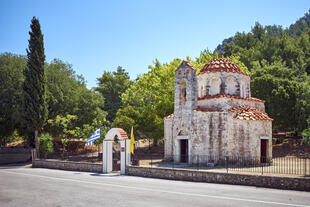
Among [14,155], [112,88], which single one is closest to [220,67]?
[14,155]

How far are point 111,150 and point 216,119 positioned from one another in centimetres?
845

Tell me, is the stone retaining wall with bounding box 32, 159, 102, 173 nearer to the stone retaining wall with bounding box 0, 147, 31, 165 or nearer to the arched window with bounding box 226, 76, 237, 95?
the stone retaining wall with bounding box 0, 147, 31, 165

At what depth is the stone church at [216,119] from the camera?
72.7ft

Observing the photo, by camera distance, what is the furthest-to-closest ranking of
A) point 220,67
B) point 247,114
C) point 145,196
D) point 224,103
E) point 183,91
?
1. point 220,67
2. point 183,91
3. point 224,103
4. point 247,114
5. point 145,196

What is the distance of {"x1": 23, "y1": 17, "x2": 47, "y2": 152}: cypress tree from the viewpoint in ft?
93.5

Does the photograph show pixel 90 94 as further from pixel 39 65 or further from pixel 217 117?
pixel 217 117

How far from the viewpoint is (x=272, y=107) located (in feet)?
113

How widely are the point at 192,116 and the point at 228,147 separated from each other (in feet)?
12.1

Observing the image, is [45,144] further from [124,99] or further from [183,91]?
[183,91]

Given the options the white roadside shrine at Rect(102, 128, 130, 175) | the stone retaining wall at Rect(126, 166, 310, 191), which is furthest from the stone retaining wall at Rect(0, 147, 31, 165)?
the stone retaining wall at Rect(126, 166, 310, 191)

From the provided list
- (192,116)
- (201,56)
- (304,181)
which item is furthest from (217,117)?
(201,56)

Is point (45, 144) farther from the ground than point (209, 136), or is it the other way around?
point (209, 136)

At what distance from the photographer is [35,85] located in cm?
2864

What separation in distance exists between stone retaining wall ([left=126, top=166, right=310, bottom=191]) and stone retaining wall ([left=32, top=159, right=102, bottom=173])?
130 inches
